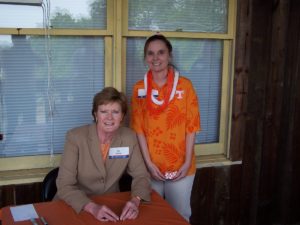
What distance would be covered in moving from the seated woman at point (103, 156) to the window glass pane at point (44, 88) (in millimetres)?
685

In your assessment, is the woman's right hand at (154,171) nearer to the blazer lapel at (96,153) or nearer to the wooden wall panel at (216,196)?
the blazer lapel at (96,153)

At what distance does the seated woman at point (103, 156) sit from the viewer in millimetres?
2172

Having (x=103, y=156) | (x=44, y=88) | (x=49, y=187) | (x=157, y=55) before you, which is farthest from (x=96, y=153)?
(x=44, y=88)

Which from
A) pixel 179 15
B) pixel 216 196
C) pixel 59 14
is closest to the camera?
pixel 59 14

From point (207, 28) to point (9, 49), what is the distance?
150 centimetres

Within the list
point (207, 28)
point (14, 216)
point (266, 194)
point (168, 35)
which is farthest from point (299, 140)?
point (14, 216)

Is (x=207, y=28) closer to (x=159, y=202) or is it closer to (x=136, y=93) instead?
(x=136, y=93)

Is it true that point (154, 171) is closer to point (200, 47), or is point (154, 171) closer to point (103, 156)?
point (103, 156)

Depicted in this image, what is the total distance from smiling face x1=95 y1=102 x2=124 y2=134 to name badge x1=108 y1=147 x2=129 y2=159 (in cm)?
12

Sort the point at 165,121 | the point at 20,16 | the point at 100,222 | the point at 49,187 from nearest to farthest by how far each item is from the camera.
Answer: the point at 100,222 < the point at 49,187 < the point at 165,121 < the point at 20,16

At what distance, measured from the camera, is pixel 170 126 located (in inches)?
98.1

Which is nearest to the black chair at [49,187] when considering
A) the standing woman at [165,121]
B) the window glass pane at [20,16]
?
the standing woman at [165,121]

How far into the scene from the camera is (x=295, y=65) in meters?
3.38

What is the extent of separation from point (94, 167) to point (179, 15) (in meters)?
1.46
